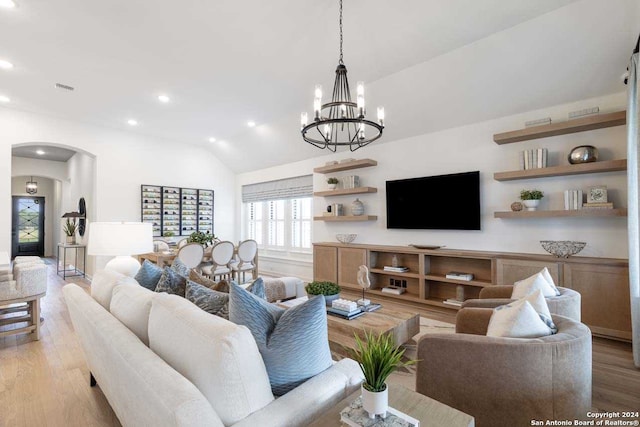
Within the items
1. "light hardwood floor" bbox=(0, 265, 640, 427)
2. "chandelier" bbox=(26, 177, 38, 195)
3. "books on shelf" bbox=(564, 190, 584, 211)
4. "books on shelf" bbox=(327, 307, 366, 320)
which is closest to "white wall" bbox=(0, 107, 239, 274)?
"light hardwood floor" bbox=(0, 265, 640, 427)

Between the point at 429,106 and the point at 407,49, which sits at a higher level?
the point at 407,49

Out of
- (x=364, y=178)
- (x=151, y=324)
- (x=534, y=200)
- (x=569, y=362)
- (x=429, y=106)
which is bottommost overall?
(x=569, y=362)

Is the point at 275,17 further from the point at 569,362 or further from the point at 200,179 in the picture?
the point at 200,179

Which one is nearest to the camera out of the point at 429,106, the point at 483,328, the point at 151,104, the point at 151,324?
the point at 151,324

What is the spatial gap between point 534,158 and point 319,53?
2713mm

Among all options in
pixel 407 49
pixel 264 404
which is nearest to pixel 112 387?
pixel 264 404

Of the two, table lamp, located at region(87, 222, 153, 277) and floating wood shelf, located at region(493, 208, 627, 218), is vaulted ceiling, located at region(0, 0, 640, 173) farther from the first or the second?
table lamp, located at region(87, 222, 153, 277)

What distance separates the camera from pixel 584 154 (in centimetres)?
313

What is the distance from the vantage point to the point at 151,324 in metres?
1.35

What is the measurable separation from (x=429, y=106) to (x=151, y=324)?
4010 mm

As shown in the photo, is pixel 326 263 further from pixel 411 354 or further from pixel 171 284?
pixel 171 284

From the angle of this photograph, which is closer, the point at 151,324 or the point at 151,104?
A: the point at 151,324

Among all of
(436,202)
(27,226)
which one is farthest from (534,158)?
(27,226)

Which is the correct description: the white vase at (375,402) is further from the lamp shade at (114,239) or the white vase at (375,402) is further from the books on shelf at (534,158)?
the books on shelf at (534,158)
